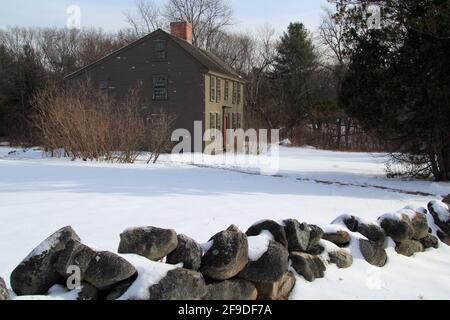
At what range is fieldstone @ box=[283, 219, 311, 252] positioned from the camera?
189 inches

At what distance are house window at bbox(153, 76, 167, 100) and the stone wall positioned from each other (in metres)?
26.6

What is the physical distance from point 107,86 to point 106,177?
20919 millimetres

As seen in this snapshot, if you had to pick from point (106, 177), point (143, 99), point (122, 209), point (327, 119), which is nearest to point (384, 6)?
point (106, 177)

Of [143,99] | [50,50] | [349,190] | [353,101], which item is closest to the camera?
[349,190]

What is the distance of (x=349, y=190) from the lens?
11.9 meters

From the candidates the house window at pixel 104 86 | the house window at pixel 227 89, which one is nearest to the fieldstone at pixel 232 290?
the house window at pixel 104 86

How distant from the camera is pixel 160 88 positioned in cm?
3138

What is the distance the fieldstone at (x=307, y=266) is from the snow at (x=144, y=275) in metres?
1.46

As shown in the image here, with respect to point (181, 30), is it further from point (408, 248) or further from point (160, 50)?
point (408, 248)

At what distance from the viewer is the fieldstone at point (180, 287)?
3459 mm

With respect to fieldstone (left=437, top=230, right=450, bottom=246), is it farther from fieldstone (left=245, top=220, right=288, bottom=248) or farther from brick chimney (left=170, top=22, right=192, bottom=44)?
brick chimney (left=170, top=22, right=192, bottom=44)

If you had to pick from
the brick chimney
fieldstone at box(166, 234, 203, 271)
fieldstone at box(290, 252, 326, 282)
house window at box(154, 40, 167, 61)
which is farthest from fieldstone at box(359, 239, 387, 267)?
the brick chimney

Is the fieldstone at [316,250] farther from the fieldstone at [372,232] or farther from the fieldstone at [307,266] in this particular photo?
the fieldstone at [372,232]
